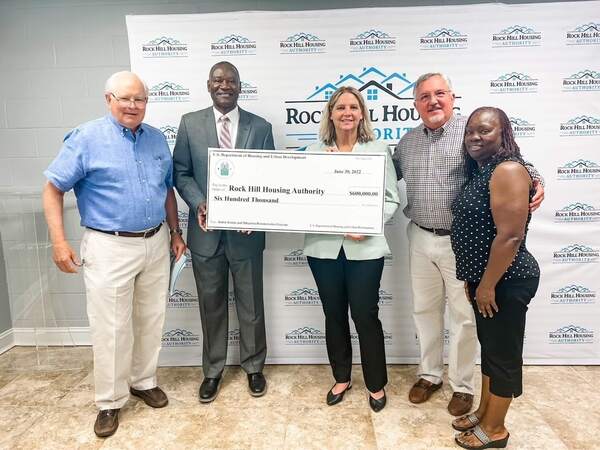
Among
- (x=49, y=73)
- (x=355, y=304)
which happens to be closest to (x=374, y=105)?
(x=355, y=304)

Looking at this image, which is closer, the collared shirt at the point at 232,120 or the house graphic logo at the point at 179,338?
the collared shirt at the point at 232,120

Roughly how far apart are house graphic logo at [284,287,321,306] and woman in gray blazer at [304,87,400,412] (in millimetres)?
526

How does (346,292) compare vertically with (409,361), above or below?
above

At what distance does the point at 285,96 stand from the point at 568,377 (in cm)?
248

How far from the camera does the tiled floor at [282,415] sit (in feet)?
6.41

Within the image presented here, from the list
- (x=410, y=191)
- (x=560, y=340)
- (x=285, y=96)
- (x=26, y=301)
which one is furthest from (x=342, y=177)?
(x=26, y=301)

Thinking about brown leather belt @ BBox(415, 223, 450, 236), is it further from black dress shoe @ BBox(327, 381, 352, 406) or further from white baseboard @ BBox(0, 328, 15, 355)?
white baseboard @ BBox(0, 328, 15, 355)

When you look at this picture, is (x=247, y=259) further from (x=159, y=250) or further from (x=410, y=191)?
(x=410, y=191)

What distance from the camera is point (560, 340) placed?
270 cm

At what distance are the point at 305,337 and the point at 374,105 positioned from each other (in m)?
1.58

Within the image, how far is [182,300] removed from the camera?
2.75m

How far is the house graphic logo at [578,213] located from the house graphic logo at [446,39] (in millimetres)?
1198

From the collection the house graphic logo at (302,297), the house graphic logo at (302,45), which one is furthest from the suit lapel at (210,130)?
the house graphic logo at (302,297)

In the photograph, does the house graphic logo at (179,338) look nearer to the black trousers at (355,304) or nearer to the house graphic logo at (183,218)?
the house graphic logo at (183,218)
